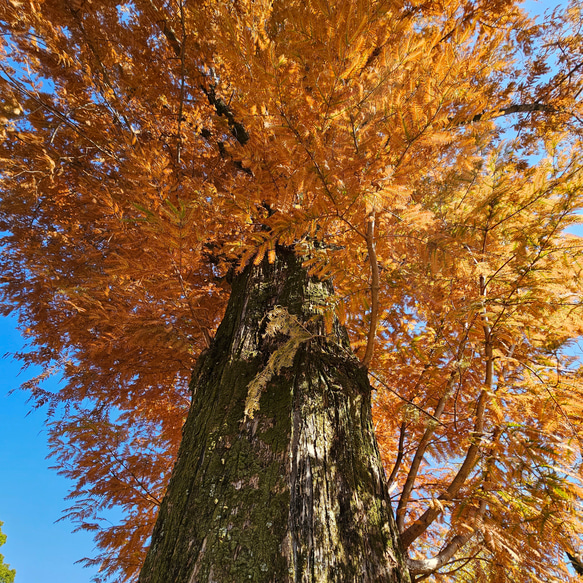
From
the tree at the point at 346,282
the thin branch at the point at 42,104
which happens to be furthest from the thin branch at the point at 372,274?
the thin branch at the point at 42,104

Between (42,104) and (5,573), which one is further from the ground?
(42,104)

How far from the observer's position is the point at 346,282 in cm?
149

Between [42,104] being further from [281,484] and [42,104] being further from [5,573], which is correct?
[5,573]

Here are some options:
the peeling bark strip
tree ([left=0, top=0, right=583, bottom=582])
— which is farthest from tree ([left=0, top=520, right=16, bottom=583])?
the peeling bark strip

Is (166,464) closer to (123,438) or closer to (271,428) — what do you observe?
(123,438)

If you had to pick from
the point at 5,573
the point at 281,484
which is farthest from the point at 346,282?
the point at 5,573

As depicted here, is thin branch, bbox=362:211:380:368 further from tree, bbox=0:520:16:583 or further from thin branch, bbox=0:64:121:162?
tree, bbox=0:520:16:583

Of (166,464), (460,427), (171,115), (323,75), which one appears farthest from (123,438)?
(171,115)

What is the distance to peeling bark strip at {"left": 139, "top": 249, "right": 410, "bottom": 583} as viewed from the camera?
0.88 metres

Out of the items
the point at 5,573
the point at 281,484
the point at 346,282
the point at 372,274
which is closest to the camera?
the point at 281,484

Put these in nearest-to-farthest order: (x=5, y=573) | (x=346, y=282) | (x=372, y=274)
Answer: (x=372, y=274) < (x=346, y=282) < (x=5, y=573)

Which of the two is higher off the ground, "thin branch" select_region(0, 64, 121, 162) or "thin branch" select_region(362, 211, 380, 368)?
"thin branch" select_region(0, 64, 121, 162)

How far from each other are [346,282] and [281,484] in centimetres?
91

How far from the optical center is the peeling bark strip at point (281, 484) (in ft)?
2.89
